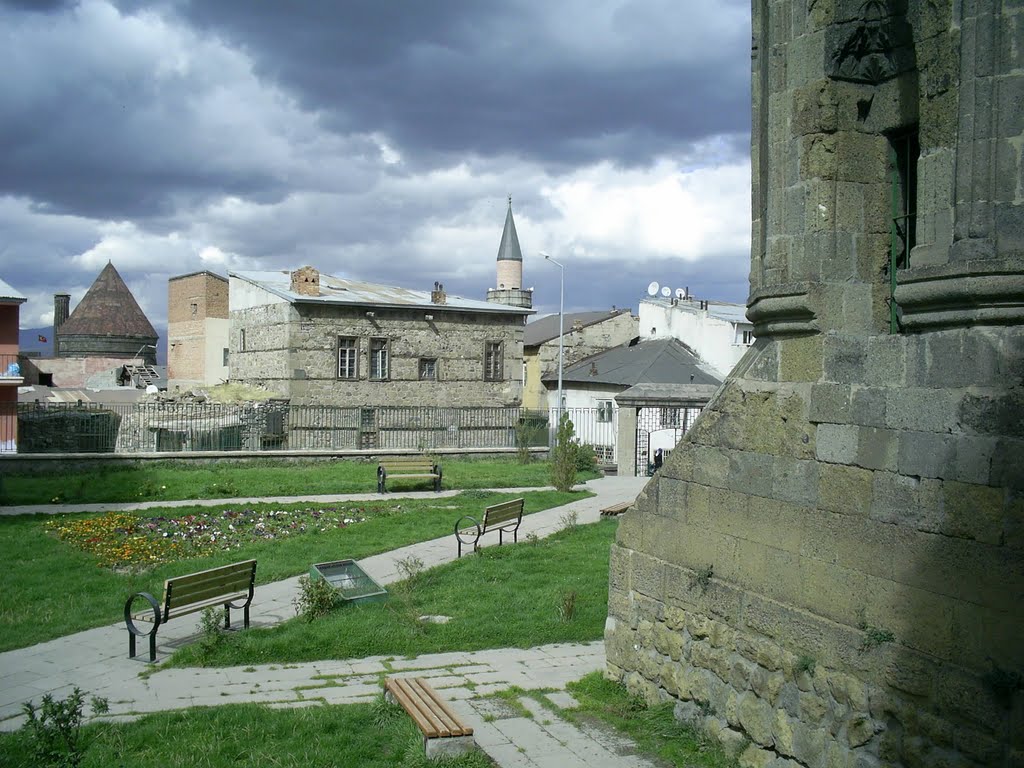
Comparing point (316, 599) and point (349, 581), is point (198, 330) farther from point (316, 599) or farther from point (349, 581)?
point (316, 599)

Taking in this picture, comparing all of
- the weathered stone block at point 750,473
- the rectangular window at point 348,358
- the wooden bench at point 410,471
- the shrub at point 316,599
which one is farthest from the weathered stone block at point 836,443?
the rectangular window at point 348,358

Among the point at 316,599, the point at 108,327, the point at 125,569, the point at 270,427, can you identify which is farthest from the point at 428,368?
the point at 108,327

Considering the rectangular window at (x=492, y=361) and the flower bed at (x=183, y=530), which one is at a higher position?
the rectangular window at (x=492, y=361)

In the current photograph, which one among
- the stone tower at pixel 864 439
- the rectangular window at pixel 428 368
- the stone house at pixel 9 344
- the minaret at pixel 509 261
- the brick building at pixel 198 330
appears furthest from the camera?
the minaret at pixel 509 261

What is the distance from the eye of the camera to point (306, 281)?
34094 millimetres

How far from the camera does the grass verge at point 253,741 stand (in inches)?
243

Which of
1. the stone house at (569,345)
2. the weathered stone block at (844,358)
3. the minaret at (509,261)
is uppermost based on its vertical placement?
the minaret at (509,261)

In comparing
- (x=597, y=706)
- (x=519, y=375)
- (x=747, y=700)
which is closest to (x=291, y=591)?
(x=597, y=706)

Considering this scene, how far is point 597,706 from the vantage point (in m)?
7.25

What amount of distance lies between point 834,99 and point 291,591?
8.75m

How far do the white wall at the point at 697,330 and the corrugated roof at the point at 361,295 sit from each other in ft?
34.1

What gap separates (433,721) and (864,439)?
11.1 feet

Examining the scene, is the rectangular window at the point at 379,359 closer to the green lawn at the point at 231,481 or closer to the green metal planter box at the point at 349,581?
the green lawn at the point at 231,481

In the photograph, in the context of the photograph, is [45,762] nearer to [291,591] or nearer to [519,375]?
[291,591]
